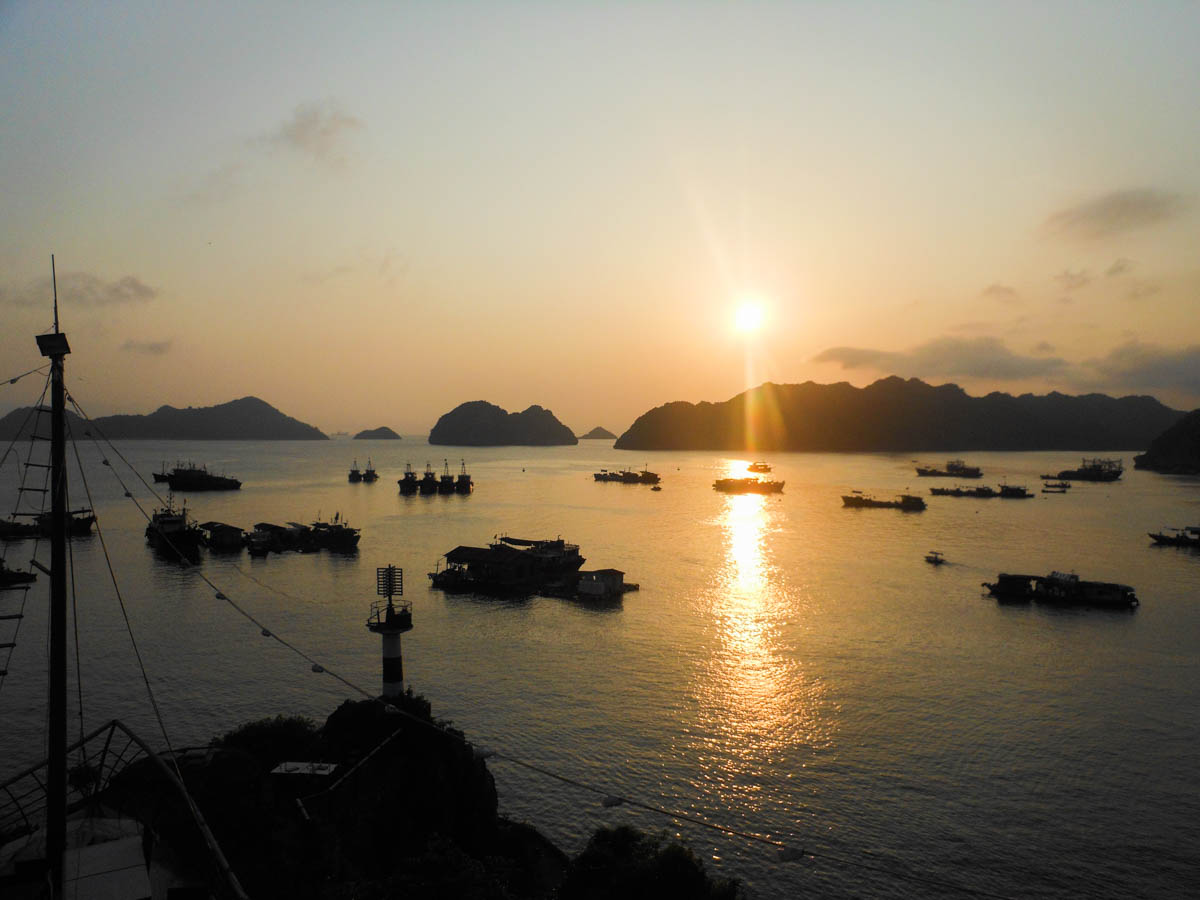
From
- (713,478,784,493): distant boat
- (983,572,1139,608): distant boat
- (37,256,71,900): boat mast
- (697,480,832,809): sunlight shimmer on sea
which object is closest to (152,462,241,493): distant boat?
(713,478,784,493): distant boat

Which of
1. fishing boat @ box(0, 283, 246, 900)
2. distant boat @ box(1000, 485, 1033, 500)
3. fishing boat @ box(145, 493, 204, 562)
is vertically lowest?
distant boat @ box(1000, 485, 1033, 500)

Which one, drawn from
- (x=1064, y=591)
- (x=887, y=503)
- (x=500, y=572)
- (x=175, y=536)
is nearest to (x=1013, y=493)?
(x=887, y=503)

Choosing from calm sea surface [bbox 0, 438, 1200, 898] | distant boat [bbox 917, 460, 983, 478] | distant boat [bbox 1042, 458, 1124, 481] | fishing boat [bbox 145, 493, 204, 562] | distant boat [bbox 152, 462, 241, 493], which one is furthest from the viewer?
distant boat [bbox 917, 460, 983, 478]

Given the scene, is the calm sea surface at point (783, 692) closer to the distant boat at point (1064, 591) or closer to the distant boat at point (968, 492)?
the distant boat at point (1064, 591)

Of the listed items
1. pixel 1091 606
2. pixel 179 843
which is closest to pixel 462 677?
pixel 179 843

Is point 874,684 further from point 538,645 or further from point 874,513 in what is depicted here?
point 874,513

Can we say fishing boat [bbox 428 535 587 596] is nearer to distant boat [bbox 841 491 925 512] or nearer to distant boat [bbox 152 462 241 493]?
distant boat [bbox 841 491 925 512]

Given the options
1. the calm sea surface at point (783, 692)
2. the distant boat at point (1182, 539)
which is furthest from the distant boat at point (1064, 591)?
the distant boat at point (1182, 539)

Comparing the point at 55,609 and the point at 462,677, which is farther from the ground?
the point at 55,609
